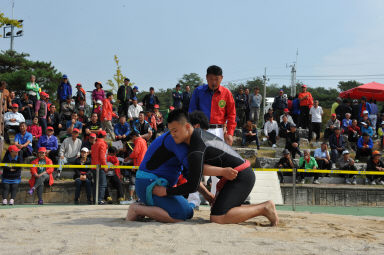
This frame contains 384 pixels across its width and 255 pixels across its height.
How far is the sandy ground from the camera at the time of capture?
3957 millimetres

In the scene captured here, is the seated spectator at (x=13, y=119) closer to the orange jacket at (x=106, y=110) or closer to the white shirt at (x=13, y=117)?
the white shirt at (x=13, y=117)

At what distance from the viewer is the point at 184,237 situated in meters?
4.45

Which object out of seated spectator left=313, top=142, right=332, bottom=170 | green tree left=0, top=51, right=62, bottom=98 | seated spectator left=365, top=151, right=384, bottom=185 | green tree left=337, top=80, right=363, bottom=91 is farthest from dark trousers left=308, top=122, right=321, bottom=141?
green tree left=337, top=80, right=363, bottom=91

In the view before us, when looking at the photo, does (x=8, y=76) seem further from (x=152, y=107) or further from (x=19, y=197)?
(x=19, y=197)

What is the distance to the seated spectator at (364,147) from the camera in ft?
48.6

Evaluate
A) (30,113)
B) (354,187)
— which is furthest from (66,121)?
(354,187)

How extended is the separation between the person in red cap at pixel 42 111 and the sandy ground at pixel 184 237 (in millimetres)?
8881

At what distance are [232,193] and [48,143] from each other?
8.58m

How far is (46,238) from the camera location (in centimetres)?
440

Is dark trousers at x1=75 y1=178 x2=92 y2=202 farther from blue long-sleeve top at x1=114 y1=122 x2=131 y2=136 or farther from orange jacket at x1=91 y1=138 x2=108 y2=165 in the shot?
blue long-sleeve top at x1=114 y1=122 x2=131 y2=136

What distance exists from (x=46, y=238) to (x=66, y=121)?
11278 mm

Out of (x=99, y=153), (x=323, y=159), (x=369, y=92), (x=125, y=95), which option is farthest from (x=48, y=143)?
(x=369, y=92)

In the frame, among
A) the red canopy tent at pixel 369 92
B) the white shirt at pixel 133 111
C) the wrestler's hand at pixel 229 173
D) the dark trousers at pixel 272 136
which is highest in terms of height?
the red canopy tent at pixel 369 92

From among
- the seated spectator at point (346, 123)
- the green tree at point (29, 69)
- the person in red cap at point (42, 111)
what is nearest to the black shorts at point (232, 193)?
the person in red cap at point (42, 111)
